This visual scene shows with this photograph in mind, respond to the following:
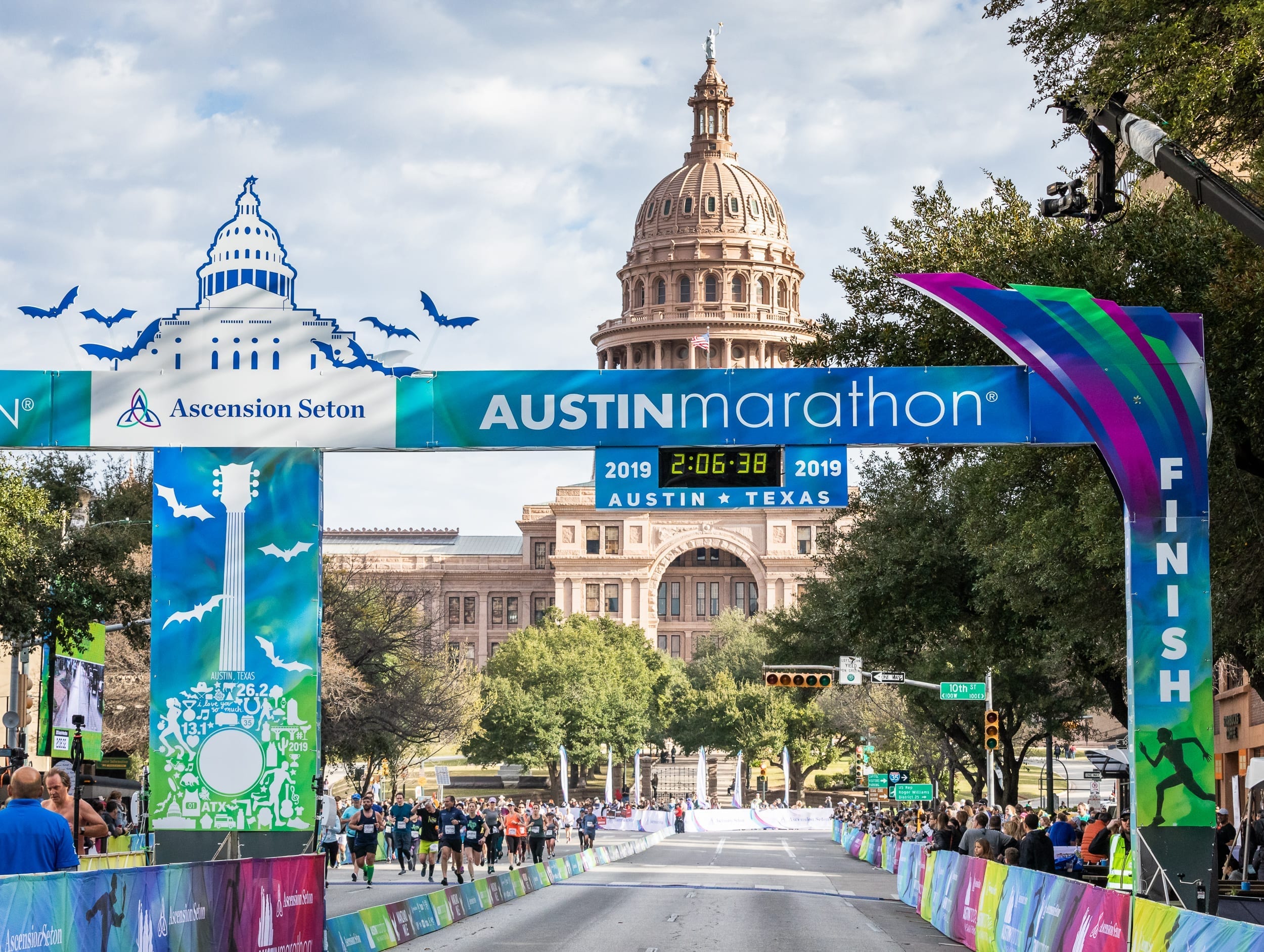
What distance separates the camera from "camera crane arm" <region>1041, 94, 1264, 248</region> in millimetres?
13117

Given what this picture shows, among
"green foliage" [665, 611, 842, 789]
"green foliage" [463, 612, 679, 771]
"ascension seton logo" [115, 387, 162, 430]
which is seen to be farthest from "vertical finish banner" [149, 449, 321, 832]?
"green foliage" [665, 611, 842, 789]

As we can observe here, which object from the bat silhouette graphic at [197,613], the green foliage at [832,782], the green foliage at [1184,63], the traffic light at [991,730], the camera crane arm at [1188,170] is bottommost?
Result: the green foliage at [832,782]

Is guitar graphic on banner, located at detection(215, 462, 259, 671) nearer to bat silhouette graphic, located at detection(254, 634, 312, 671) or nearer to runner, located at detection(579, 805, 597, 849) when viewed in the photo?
bat silhouette graphic, located at detection(254, 634, 312, 671)

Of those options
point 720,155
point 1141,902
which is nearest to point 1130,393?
point 1141,902

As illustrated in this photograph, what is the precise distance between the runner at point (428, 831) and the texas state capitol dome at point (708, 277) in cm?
11663

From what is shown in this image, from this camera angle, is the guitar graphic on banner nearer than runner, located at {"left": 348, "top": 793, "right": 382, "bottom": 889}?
Yes

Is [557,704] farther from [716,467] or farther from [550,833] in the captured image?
[716,467]

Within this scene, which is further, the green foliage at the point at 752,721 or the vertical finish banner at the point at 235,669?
the green foliage at the point at 752,721

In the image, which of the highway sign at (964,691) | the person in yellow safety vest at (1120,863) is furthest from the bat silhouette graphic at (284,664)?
the highway sign at (964,691)

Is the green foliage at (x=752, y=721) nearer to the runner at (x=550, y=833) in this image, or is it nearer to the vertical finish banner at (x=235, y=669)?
the runner at (x=550, y=833)

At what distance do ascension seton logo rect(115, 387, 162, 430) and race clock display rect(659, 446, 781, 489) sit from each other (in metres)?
5.10

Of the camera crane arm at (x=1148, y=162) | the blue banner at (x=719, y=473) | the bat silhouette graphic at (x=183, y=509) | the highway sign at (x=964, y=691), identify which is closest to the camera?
the camera crane arm at (x=1148, y=162)

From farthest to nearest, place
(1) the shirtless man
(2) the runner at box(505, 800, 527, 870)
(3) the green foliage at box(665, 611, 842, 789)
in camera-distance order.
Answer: (3) the green foliage at box(665, 611, 842, 789), (2) the runner at box(505, 800, 527, 870), (1) the shirtless man

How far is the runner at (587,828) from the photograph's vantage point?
53.0m
